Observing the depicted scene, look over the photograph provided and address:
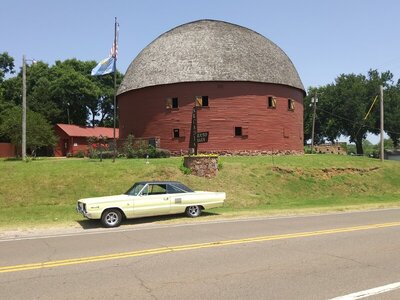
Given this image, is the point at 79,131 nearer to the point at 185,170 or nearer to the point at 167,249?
the point at 185,170

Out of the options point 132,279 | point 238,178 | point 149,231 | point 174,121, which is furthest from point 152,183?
point 174,121

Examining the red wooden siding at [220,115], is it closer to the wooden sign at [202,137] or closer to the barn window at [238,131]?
the barn window at [238,131]

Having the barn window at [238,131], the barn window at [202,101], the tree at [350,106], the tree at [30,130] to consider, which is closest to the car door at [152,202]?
the barn window at [202,101]

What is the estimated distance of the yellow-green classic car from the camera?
46.4 feet

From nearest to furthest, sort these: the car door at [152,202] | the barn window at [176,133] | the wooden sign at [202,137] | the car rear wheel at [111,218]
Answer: the car rear wheel at [111,218], the car door at [152,202], the wooden sign at [202,137], the barn window at [176,133]

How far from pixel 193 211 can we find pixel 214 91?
2188 centimetres

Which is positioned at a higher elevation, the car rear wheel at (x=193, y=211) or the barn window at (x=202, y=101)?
the barn window at (x=202, y=101)

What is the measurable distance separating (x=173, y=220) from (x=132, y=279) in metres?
8.14

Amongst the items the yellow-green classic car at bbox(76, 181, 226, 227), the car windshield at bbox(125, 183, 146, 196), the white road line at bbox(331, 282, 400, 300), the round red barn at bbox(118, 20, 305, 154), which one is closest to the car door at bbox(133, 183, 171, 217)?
the yellow-green classic car at bbox(76, 181, 226, 227)

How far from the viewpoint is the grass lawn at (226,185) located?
736 inches

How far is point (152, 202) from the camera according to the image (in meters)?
15.2

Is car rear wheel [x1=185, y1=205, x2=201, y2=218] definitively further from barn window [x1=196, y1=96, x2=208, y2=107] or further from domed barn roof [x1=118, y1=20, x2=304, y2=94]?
domed barn roof [x1=118, y1=20, x2=304, y2=94]

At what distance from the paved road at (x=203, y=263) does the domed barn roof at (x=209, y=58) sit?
25.7 m

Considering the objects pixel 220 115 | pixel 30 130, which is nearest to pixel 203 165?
pixel 220 115
